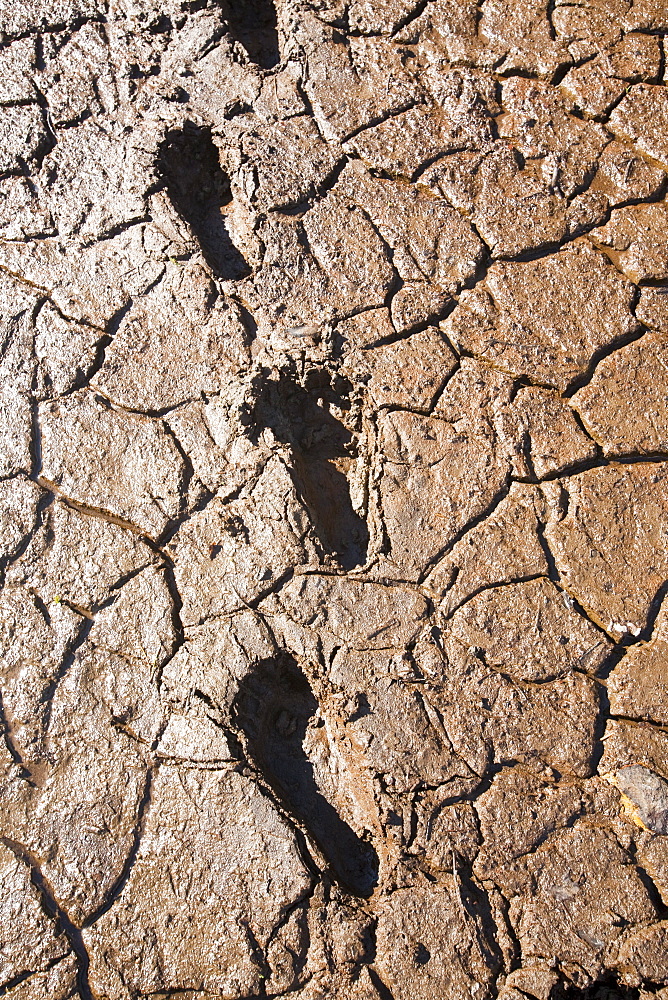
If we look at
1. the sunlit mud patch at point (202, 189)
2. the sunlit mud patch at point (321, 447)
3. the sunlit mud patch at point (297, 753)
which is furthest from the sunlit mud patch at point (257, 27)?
the sunlit mud patch at point (297, 753)

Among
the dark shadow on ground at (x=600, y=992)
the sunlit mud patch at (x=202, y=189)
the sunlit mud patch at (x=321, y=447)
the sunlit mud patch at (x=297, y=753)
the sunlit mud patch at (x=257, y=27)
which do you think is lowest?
the dark shadow on ground at (x=600, y=992)

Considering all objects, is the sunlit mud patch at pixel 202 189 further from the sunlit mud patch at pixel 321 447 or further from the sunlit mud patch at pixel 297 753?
the sunlit mud patch at pixel 297 753

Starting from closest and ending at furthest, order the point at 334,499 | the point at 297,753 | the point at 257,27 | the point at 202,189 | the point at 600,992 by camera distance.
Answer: the point at 600,992
the point at 297,753
the point at 334,499
the point at 202,189
the point at 257,27

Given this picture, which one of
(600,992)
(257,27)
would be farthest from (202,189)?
(600,992)

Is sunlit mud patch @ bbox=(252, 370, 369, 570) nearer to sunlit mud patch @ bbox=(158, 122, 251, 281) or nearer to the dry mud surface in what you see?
the dry mud surface

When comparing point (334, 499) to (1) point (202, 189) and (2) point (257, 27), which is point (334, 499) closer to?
(1) point (202, 189)
